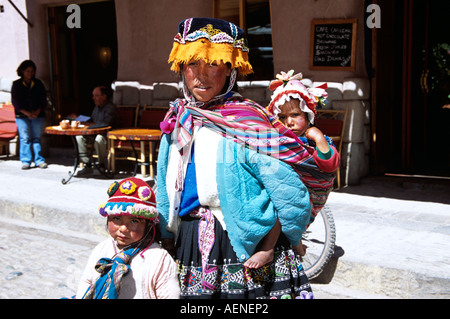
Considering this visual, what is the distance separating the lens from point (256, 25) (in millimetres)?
7223

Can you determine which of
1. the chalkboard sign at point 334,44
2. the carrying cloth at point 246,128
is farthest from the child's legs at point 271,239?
the chalkboard sign at point 334,44

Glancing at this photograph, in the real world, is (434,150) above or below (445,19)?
below

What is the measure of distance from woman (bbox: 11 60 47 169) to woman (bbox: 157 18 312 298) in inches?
273

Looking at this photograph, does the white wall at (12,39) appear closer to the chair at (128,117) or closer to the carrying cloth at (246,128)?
the chair at (128,117)

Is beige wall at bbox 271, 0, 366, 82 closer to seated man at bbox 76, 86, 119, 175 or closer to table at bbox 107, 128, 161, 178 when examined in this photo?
table at bbox 107, 128, 161, 178

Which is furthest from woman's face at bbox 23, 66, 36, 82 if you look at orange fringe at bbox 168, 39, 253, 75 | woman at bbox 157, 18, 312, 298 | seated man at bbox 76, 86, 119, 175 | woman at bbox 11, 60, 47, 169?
Answer: orange fringe at bbox 168, 39, 253, 75

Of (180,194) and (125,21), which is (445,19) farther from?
(180,194)

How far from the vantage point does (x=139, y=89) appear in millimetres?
8188

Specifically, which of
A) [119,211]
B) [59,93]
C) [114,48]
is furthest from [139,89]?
[119,211]

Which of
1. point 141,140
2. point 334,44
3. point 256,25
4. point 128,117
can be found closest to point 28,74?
point 128,117

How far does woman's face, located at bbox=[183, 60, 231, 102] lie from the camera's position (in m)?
1.90

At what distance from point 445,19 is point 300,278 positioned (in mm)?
7555

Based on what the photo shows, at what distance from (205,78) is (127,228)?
0.74 metres

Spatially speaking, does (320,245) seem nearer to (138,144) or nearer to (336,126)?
(336,126)
